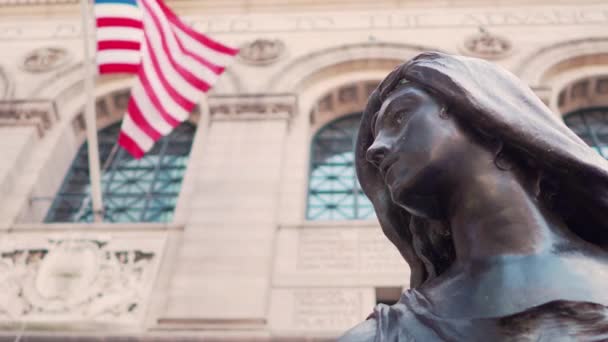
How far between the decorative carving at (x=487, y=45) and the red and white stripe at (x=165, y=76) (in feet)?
16.6

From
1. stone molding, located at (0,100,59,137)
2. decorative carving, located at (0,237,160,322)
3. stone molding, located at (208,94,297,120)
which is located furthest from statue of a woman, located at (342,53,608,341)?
stone molding, located at (0,100,59,137)

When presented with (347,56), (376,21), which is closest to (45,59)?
(347,56)

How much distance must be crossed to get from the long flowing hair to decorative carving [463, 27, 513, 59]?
10.3 metres

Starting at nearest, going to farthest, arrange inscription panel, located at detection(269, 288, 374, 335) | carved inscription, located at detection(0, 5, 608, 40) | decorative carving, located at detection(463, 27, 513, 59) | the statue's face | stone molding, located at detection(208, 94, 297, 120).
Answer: the statue's face
inscription panel, located at detection(269, 288, 374, 335)
stone molding, located at detection(208, 94, 297, 120)
decorative carving, located at detection(463, 27, 513, 59)
carved inscription, located at detection(0, 5, 608, 40)

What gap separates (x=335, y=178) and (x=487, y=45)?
13.6 feet

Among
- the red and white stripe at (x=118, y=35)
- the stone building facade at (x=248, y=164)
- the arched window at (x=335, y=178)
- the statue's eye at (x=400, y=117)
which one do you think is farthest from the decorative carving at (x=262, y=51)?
the statue's eye at (x=400, y=117)

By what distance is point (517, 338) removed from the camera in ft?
5.92

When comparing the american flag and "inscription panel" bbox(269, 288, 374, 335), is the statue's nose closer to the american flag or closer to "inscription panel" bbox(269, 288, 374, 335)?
"inscription panel" bbox(269, 288, 374, 335)

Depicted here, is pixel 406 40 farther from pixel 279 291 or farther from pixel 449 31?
pixel 279 291

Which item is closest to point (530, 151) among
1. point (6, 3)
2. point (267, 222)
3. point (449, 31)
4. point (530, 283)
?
point (530, 283)

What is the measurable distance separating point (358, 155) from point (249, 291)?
541 cm

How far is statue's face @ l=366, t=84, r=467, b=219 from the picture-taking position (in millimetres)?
2117

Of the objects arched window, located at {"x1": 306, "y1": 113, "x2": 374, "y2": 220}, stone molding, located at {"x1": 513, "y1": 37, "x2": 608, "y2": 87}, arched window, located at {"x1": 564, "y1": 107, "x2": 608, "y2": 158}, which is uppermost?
stone molding, located at {"x1": 513, "y1": 37, "x2": 608, "y2": 87}

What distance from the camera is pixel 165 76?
9320mm
